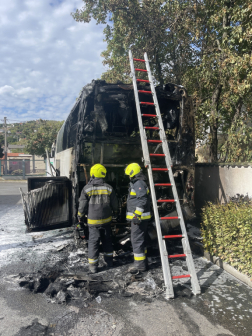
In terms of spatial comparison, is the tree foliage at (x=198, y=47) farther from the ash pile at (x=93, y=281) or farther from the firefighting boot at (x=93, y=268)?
A: the firefighting boot at (x=93, y=268)

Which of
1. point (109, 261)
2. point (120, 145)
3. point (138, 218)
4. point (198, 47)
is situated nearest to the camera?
point (138, 218)

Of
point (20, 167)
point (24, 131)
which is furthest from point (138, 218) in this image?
point (24, 131)

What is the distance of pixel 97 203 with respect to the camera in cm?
425

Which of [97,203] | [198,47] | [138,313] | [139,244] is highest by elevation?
[198,47]

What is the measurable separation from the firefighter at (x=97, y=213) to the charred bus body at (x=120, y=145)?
1.92ft

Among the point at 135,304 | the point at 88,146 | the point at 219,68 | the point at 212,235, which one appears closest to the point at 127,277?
the point at 135,304

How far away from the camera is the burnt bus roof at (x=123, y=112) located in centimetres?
480

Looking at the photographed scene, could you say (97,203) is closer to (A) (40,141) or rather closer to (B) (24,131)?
(A) (40,141)

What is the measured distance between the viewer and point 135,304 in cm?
316

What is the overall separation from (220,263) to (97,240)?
6.89 ft

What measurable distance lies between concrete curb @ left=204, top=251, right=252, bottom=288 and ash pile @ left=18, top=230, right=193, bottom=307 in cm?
50

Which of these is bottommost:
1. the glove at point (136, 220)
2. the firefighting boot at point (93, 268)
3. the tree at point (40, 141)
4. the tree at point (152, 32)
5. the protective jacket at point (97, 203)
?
the firefighting boot at point (93, 268)

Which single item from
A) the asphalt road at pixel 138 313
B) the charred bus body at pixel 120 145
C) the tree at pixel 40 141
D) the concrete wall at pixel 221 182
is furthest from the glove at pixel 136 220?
the tree at pixel 40 141

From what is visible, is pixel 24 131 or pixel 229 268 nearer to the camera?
pixel 229 268
